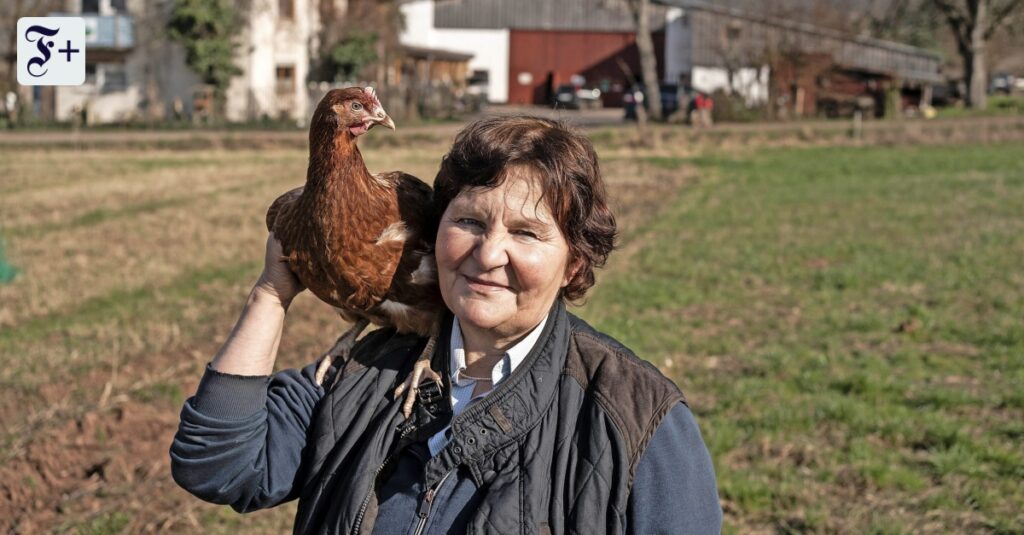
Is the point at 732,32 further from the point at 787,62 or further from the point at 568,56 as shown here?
the point at 568,56

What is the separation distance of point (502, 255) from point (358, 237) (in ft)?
1.94

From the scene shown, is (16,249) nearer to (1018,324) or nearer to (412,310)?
(1018,324)

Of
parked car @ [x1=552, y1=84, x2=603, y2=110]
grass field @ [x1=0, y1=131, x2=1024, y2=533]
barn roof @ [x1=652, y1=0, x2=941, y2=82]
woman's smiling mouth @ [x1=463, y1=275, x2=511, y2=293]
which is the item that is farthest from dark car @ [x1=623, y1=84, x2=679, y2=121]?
woman's smiling mouth @ [x1=463, y1=275, x2=511, y2=293]

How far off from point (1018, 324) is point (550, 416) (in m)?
7.68

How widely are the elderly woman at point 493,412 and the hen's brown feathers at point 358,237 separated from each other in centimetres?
15

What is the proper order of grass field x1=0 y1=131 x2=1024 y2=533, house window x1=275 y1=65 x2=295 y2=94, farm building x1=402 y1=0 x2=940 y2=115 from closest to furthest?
grass field x1=0 y1=131 x2=1024 y2=533 < house window x1=275 y1=65 x2=295 y2=94 < farm building x1=402 y1=0 x2=940 y2=115

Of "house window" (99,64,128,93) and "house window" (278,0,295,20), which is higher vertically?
"house window" (278,0,295,20)

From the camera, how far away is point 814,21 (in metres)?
53.0

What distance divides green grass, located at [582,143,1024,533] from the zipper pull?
10.1 feet

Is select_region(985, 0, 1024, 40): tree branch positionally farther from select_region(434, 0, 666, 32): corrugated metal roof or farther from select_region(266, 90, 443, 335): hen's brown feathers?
select_region(266, 90, 443, 335): hen's brown feathers

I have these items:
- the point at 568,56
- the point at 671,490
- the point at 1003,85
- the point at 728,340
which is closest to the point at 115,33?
the point at 568,56

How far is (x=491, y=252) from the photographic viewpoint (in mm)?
2574

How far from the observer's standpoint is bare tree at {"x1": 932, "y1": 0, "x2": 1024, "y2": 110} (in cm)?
4916

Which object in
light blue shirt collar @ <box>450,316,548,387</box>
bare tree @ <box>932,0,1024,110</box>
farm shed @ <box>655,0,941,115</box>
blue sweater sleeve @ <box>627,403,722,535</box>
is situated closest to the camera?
blue sweater sleeve @ <box>627,403,722,535</box>
